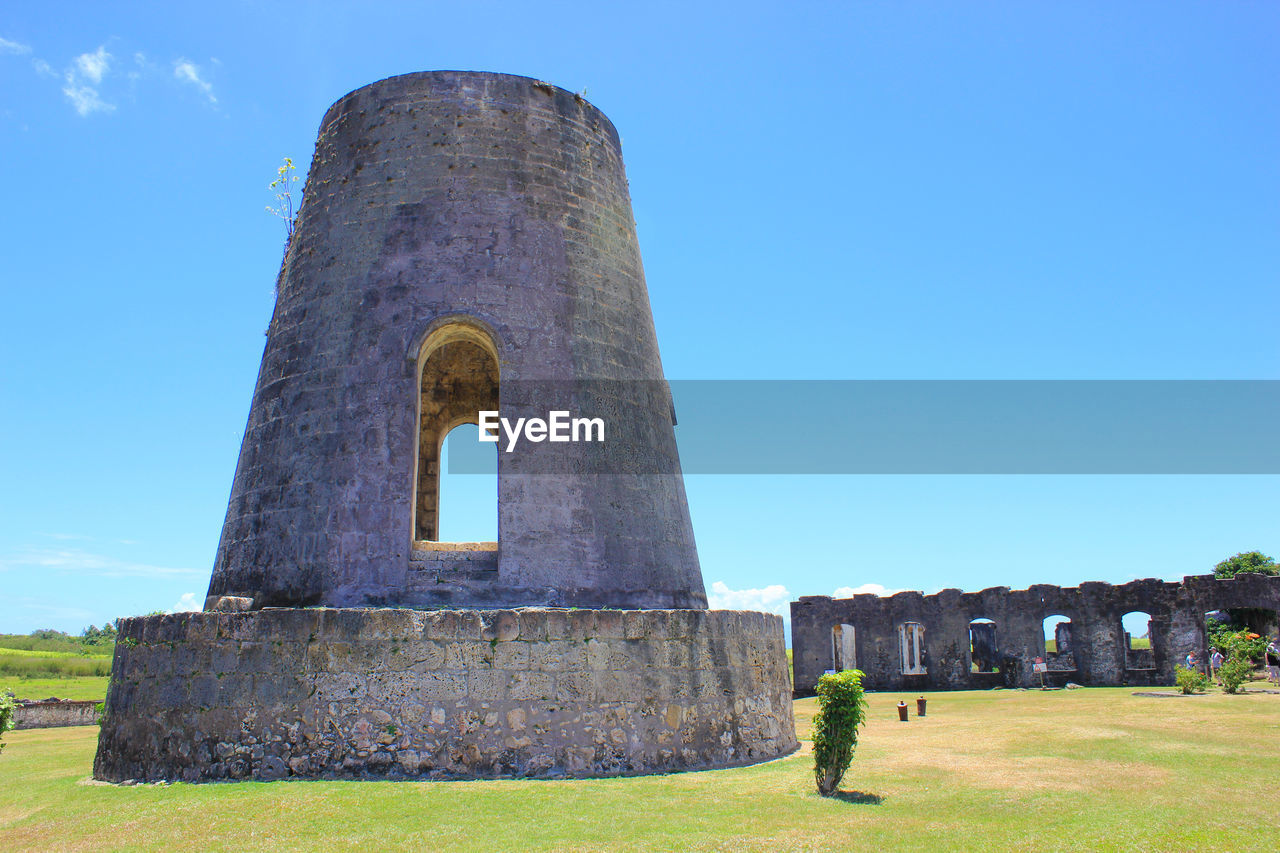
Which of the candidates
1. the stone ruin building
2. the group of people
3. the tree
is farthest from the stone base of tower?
the tree

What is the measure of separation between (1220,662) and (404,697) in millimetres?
24482

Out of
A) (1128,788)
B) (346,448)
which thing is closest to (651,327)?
(346,448)

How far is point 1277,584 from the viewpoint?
25.7 meters

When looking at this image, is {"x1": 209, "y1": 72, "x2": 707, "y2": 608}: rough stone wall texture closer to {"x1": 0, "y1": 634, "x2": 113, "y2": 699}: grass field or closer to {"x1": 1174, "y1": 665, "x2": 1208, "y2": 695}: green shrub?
{"x1": 1174, "y1": 665, "x2": 1208, "y2": 695}: green shrub

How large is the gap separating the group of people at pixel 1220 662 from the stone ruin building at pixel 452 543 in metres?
17.8

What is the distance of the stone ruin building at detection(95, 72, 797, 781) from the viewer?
7879 millimetres

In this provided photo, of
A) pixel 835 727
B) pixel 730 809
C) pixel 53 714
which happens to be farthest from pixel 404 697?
pixel 53 714

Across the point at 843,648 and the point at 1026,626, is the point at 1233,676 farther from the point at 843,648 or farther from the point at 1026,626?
the point at 843,648

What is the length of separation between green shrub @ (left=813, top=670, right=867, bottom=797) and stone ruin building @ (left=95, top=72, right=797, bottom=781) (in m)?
1.22

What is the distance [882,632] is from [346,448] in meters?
23.4

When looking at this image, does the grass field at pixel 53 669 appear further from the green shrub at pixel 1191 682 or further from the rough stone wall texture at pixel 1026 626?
the green shrub at pixel 1191 682

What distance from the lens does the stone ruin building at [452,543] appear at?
788 centimetres

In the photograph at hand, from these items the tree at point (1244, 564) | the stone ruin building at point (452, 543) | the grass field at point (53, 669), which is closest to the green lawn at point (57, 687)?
the grass field at point (53, 669)

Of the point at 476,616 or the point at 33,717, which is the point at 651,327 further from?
the point at 33,717
